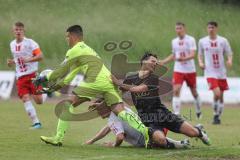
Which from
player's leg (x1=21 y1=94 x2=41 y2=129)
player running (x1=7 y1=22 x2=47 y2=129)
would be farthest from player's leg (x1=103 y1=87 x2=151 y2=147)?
player running (x1=7 y1=22 x2=47 y2=129)

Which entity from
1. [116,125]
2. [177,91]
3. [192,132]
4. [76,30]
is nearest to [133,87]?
[116,125]

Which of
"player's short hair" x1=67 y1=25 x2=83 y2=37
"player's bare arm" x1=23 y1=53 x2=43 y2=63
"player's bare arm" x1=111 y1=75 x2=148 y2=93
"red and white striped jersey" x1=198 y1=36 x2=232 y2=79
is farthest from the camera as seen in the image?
"red and white striped jersey" x1=198 y1=36 x2=232 y2=79

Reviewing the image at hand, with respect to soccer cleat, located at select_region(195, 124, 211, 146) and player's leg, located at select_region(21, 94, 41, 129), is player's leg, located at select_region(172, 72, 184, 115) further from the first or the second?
soccer cleat, located at select_region(195, 124, 211, 146)

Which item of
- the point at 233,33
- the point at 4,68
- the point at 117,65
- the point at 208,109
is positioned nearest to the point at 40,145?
the point at 117,65

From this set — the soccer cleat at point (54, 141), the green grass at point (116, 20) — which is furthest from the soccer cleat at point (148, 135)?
the green grass at point (116, 20)

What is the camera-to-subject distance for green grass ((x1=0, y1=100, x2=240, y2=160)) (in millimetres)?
12102

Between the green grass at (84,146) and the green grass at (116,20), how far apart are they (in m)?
20.1

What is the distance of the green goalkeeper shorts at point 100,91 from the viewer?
1352 cm

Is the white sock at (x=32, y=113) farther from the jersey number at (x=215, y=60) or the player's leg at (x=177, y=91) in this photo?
the jersey number at (x=215, y=60)

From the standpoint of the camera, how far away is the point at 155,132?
13203mm

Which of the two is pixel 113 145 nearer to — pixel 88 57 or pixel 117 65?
pixel 88 57

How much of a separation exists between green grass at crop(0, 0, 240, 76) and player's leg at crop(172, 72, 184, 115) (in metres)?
16.3

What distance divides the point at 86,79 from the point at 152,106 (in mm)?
1418

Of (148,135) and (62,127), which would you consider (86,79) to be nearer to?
(62,127)
